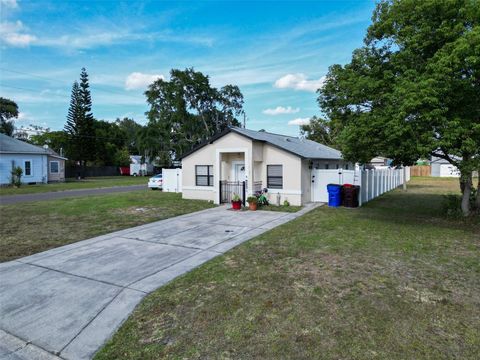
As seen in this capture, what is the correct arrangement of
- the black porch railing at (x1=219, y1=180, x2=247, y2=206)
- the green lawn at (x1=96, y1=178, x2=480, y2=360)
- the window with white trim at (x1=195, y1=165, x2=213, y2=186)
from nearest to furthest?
1. the green lawn at (x1=96, y1=178, x2=480, y2=360)
2. the black porch railing at (x1=219, y1=180, x2=247, y2=206)
3. the window with white trim at (x1=195, y1=165, x2=213, y2=186)

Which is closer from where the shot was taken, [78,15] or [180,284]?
[180,284]

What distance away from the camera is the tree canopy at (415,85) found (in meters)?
6.84

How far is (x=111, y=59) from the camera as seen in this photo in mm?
21453

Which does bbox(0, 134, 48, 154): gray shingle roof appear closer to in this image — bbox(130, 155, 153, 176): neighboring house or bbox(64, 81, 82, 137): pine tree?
bbox(64, 81, 82, 137): pine tree

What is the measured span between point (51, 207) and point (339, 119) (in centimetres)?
1335

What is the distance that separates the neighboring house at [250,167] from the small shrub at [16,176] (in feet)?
59.8

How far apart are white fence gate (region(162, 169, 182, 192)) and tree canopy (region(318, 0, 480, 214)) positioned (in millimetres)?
13973

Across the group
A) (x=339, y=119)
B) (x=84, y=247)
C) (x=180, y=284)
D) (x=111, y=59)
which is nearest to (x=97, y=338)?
(x=180, y=284)

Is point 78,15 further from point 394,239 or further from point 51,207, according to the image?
point 394,239

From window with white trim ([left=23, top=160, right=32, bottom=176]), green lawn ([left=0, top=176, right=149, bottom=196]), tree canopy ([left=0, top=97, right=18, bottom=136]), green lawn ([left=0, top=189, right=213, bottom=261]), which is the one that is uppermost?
tree canopy ([left=0, top=97, right=18, bottom=136])

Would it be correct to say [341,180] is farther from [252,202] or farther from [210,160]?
[210,160]

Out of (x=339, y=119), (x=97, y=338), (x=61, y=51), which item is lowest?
(x=97, y=338)

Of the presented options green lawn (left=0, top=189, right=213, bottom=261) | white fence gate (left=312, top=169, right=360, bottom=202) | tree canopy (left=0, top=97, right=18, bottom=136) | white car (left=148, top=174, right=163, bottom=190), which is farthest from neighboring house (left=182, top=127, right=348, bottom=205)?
tree canopy (left=0, top=97, right=18, bottom=136)

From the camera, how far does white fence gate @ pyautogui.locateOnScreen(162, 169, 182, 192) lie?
20.9 meters
